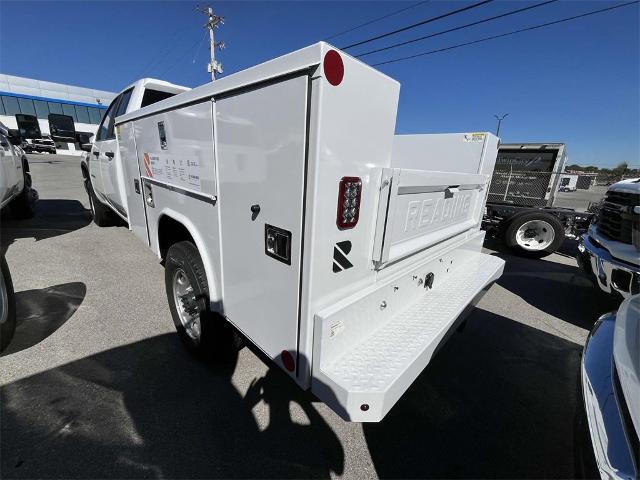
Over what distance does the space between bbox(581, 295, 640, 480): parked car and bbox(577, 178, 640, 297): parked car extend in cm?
168

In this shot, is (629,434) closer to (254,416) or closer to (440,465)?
(440,465)

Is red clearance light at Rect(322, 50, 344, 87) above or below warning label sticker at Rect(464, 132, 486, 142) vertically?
above

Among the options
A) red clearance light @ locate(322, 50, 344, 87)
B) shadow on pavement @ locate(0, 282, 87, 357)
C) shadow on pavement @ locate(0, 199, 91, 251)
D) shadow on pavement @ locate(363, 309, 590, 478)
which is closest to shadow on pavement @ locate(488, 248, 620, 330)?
shadow on pavement @ locate(363, 309, 590, 478)

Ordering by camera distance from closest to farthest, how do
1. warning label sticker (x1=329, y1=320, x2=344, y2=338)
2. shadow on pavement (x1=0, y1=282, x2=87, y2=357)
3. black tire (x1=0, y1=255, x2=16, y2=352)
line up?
warning label sticker (x1=329, y1=320, x2=344, y2=338), black tire (x1=0, y1=255, x2=16, y2=352), shadow on pavement (x1=0, y1=282, x2=87, y2=357)

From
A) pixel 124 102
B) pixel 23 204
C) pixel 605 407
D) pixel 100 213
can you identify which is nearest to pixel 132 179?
pixel 124 102

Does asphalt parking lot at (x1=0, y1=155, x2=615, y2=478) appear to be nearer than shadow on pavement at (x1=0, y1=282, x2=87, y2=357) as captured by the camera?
Yes

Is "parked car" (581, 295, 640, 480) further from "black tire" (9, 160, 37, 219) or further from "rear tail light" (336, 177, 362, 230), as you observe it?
"black tire" (9, 160, 37, 219)

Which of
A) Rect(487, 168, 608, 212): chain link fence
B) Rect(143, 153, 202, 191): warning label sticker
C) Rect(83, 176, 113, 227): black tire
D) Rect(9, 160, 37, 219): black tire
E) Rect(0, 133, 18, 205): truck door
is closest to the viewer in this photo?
Rect(143, 153, 202, 191): warning label sticker

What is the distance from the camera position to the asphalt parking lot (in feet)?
5.76

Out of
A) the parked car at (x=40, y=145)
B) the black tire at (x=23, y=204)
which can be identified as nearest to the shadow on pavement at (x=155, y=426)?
the black tire at (x=23, y=204)

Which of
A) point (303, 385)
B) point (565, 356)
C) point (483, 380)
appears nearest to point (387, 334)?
point (303, 385)

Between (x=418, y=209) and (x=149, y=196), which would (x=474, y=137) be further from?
(x=149, y=196)

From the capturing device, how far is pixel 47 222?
21.5 feet

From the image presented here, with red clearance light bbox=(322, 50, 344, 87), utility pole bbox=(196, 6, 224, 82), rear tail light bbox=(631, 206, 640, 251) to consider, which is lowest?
rear tail light bbox=(631, 206, 640, 251)
